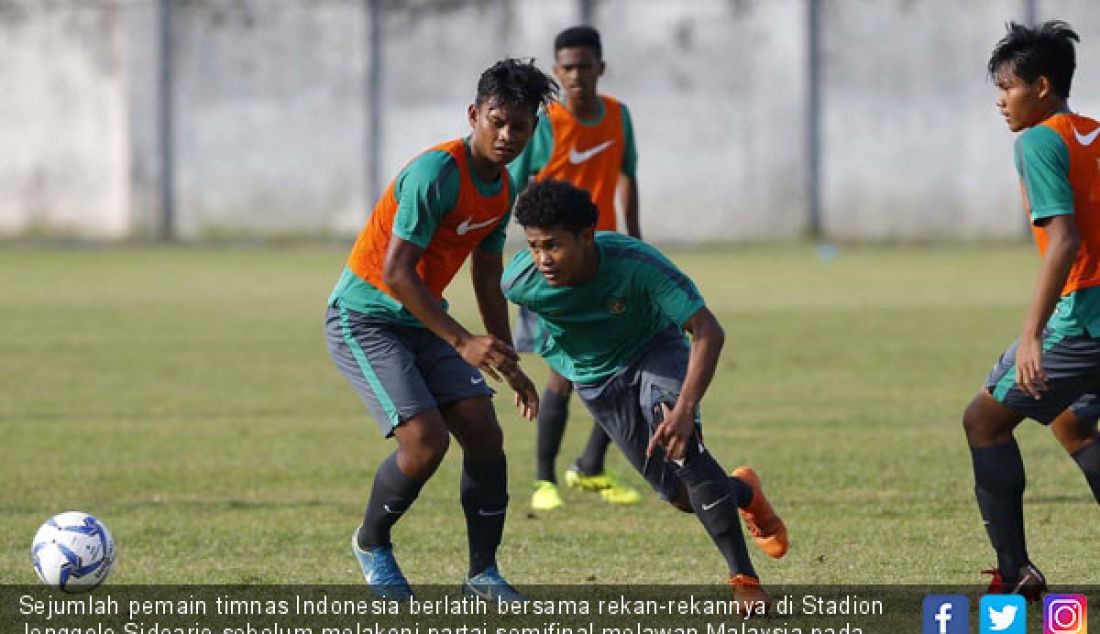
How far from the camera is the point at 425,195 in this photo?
6387 mm

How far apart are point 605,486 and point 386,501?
275 cm

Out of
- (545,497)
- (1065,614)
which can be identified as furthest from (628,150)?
(1065,614)

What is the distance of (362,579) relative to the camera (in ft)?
23.3

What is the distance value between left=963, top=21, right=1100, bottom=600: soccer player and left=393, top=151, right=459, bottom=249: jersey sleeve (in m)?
1.94

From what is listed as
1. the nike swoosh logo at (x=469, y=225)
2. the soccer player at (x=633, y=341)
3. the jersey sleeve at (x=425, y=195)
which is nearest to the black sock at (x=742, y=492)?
the soccer player at (x=633, y=341)

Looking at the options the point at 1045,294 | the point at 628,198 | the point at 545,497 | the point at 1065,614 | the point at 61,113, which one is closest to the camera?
the point at 1045,294

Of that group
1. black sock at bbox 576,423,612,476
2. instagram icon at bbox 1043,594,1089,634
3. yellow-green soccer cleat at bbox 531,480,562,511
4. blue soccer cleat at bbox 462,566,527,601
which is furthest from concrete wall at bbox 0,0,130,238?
instagram icon at bbox 1043,594,1089,634

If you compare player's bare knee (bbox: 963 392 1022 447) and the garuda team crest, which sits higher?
the garuda team crest

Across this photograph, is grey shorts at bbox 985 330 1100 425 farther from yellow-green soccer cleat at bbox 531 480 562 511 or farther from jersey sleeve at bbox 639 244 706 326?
yellow-green soccer cleat at bbox 531 480 562 511

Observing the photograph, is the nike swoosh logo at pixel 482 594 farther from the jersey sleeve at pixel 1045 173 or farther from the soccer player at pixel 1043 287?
the jersey sleeve at pixel 1045 173

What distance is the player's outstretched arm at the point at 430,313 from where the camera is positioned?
614 cm

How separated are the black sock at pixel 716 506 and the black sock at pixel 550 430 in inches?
119

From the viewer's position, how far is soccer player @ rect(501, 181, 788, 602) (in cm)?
620

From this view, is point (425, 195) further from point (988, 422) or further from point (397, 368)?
point (988, 422)
